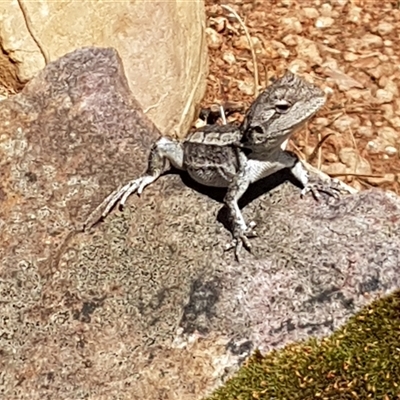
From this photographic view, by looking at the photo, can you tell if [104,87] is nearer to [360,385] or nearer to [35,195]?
[35,195]

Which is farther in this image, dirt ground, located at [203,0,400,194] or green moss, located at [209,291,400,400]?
dirt ground, located at [203,0,400,194]

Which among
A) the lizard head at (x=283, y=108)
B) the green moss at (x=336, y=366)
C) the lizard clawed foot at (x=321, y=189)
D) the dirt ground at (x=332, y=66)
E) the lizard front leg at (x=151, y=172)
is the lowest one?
the dirt ground at (x=332, y=66)

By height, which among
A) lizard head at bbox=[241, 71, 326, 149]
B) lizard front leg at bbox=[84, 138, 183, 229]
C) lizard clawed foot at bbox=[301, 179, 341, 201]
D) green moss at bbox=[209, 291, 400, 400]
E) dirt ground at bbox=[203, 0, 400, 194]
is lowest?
dirt ground at bbox=[203, 0, 400, 194]

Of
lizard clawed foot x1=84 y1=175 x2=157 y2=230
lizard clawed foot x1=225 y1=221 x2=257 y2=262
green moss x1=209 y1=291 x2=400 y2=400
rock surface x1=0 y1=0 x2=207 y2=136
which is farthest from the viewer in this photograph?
rock surface x1=0 y1=0 x2=207 y2=136

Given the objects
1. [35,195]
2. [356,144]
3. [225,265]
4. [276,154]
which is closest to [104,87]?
[35,195]

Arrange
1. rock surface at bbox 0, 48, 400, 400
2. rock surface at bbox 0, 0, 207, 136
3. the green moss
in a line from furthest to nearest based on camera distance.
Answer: rock surface at bbox 0, 0, 207, 136, rock surface at bbox 0, 48, 400, 400, the green moss

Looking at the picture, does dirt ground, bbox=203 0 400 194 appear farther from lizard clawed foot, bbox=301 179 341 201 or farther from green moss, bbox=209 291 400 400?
green moss, bbox=209 291 400 400

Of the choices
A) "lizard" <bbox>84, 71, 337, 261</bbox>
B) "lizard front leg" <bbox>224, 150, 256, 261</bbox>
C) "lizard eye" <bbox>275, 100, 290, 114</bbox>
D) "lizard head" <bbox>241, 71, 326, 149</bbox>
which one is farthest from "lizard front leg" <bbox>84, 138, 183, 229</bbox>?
"lizard eye" <bbox>275, 100, 290, 114</bbox>

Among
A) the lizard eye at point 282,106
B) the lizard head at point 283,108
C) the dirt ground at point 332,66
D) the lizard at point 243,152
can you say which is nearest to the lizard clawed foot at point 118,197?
the lizard at point 243,152

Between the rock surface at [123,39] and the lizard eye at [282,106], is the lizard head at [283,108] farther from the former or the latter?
the rock surface at [123,39]
